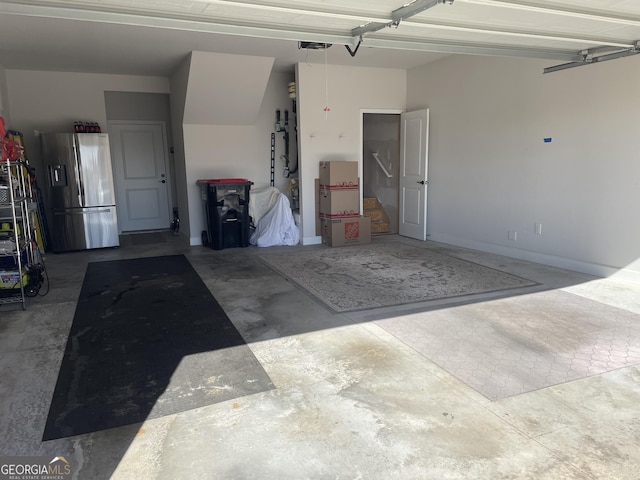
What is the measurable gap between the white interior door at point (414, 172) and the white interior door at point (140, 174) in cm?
452

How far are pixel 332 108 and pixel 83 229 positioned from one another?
164 inches

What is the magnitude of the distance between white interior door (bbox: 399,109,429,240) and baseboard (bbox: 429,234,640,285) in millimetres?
→ 550

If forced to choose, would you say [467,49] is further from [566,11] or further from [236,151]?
[236,151]

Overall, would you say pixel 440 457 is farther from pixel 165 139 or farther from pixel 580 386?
pixel 165 139

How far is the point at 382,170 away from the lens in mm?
8016

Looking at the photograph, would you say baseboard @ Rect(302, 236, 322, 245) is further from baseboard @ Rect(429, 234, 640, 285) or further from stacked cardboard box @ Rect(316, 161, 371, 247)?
baseboard @ Rect(429, 234, 640, 285)

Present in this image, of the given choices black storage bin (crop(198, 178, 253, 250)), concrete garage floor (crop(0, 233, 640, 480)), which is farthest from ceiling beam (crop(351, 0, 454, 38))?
black storage bin (crop(198, 178, 253, 250))

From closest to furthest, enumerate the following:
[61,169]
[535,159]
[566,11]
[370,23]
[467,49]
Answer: [566,11], [370,23], [467,49], [535,159], [61,169]

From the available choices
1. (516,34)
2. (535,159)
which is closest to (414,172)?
(535,159)

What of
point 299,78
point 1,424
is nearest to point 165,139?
point 299,78

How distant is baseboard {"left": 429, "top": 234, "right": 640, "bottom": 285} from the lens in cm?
448

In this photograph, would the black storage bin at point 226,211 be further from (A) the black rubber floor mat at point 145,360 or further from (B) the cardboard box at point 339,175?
(A) the black rubber floor mat at point 145,360

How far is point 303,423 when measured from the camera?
2186 millimetres

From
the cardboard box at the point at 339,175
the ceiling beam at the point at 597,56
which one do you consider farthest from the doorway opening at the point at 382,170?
the ceiling beam at the point at 597,56
